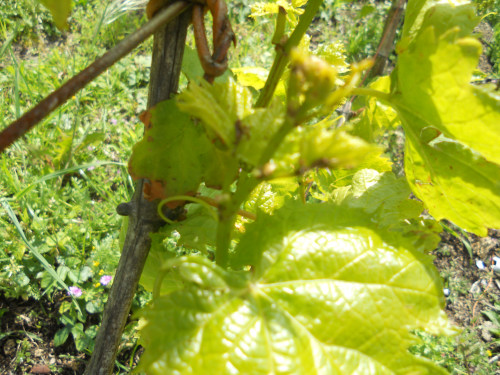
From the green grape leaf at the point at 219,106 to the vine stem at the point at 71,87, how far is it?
12 cm

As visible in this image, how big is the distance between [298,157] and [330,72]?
13 centimetres

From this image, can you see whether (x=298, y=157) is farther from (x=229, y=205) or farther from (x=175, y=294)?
(x=175, y=294)

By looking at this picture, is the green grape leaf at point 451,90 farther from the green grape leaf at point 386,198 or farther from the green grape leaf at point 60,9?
the green grape leaf at point 60,9

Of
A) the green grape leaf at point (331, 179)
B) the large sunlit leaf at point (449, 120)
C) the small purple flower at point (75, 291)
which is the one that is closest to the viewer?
the large sunlit leaf at point (449, 120)

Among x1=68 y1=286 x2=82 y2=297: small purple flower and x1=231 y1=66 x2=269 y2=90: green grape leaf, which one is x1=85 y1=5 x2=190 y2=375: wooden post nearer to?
x1=231 y1=66 x2=269 y2=90: green grape leaf

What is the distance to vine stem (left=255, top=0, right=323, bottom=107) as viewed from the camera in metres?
0.82

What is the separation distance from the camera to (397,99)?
2.82ft

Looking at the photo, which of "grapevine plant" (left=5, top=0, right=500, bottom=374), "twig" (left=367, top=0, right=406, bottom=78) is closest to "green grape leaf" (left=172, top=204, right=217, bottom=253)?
"grapevine plant" (left=5, top=0, right=500, bottom=374)

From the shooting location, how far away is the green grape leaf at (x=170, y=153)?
82 cm

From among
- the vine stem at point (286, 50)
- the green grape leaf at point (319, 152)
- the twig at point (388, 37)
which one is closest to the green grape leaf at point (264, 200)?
the vine stem at point (286, 50)

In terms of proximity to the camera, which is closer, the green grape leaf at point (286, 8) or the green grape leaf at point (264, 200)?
the green grape leaf at point (286, 8)

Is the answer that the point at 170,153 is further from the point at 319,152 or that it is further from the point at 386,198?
the point at 386,198

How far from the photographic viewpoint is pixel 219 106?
26.2 inches

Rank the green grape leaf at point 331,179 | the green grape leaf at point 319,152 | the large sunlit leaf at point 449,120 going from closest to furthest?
the green grape leaf at point 319,152
the large sunlit leaf at point 449,120
the green grape leaf at point 331,179
